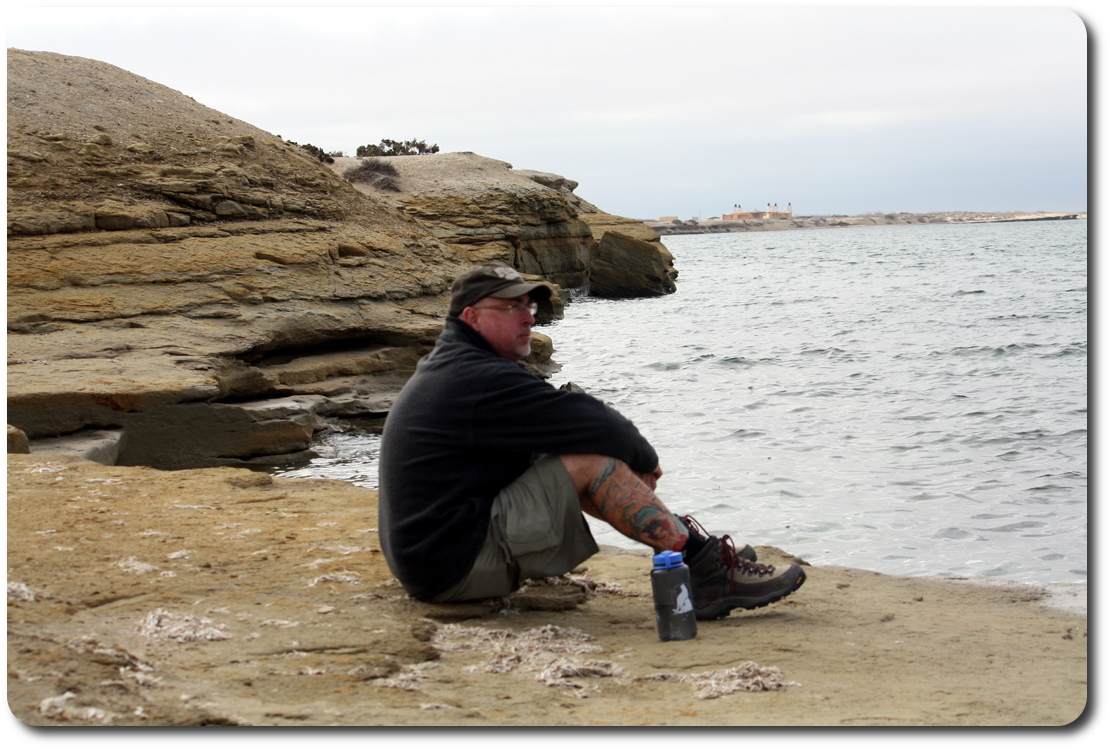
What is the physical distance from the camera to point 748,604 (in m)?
3.82

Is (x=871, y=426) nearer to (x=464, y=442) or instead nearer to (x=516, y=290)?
(x=516, y=290)

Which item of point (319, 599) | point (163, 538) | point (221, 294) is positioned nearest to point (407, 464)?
point (319, 599)

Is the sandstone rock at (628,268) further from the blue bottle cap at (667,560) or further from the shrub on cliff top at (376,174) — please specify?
the blue bottle cap at (667,560)

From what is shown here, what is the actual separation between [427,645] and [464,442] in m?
0.74

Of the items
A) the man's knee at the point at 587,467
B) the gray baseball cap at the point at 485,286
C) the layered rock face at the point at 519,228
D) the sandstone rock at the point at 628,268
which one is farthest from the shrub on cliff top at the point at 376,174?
the man's knee at the point at 587,467

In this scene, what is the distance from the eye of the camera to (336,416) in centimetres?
1023

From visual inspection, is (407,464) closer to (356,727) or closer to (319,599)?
(319,599)

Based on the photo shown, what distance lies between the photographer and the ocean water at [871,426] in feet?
21.3

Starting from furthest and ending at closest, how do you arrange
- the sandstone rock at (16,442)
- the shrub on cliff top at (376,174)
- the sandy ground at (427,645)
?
the shrub on cliff top at (376,174)
the sandstone rock at (16,442)
the sandy ground at (427,645)

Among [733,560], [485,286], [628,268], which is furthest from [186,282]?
[628,268]

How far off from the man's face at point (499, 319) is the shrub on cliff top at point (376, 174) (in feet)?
85.7

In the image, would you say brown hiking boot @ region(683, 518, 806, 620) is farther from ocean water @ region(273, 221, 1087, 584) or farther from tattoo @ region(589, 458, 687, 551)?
ocean water @ region(273, 221, 1087, 584)

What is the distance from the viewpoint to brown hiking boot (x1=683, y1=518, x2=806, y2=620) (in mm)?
3746

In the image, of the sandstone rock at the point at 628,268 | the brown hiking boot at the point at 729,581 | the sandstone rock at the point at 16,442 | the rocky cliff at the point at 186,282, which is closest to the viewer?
the brown hiking boot at the point at 729,581
